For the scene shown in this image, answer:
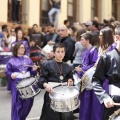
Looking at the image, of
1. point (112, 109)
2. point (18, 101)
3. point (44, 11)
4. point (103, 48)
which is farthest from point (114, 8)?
point (112, 109)

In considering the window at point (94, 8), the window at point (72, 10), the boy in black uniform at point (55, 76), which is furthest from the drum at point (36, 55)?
the window at point (94, 8)

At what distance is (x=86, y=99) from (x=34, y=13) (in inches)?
461

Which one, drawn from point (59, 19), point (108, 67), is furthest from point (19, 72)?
point (59, 19)

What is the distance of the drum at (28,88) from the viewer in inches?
237

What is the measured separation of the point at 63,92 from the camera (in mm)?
5164

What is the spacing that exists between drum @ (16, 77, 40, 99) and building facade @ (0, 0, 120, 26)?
953 cm

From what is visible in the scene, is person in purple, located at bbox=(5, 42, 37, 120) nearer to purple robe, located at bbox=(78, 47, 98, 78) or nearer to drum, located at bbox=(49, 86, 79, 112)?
purple robe, located at bbox=(78, 47, 98, 78)

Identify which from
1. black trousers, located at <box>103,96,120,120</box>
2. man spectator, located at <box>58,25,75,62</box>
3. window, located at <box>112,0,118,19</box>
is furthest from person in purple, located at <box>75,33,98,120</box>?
window, located at <box>112,0,118,19</box>

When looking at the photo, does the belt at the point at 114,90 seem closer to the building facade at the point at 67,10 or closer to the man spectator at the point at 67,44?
the man spectator at the point at 67,44

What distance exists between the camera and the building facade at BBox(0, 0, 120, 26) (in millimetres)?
16922

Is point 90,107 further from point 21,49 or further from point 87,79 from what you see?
point 21,49

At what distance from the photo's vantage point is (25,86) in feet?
19.7

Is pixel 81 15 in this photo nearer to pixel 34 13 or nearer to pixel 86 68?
pixel 34 13

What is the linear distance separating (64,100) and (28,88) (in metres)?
1.15
